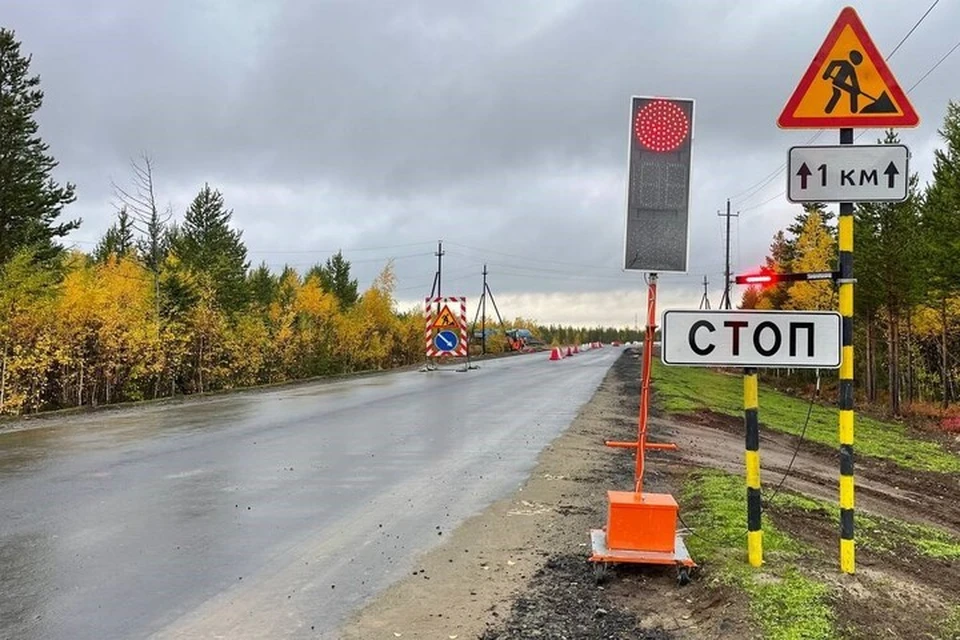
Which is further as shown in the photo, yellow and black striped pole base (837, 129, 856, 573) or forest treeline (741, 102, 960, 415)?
forest treeline (741, 102, 960, 415)

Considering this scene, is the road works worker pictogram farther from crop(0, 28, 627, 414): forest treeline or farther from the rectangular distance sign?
crop(0, 28, 627, 414): forest treeline

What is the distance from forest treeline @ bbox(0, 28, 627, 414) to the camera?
17312mm

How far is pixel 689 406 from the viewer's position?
18234 mm

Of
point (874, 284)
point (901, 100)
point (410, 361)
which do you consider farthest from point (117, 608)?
point (410, 361)

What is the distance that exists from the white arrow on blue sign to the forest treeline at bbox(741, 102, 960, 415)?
1397 cm

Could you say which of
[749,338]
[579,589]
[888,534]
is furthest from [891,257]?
[579,589]

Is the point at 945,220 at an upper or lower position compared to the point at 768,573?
upper

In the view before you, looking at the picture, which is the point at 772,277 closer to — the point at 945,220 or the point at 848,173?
the point at 848,173

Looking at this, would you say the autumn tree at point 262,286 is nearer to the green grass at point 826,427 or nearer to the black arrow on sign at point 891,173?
the green grass at point 826,427

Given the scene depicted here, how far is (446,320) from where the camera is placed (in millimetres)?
30328

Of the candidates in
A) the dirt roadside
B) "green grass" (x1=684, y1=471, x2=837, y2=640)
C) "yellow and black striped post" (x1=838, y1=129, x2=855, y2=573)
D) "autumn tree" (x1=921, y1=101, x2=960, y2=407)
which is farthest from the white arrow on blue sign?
"autumn tree" (x1=921, y1=101, x2=960, y2=407)

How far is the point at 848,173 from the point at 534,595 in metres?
3.29

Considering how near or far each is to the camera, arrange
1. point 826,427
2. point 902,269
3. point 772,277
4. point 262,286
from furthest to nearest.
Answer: point 262,286 → point 902,269 → point 826,427 → point 772,277

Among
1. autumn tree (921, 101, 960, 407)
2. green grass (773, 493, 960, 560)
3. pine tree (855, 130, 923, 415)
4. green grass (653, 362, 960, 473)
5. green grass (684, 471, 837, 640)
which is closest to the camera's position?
green grass (684, 471, 837, 640)
